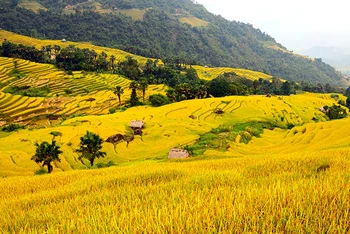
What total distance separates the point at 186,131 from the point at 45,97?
63.5 meters

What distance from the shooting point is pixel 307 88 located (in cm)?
14200

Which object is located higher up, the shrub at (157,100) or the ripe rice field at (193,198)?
the shrub at (157,100)

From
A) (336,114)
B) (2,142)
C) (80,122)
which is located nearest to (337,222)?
(2,142)

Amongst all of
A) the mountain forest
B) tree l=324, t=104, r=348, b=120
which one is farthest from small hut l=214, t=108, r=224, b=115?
tree l=324, t=104, r=348, b=120

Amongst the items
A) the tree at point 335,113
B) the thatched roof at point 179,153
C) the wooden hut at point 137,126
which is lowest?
the thatched roof at point 179,153

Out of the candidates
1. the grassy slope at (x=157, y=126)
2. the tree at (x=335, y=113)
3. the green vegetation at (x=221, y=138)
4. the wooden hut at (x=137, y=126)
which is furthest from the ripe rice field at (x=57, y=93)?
the tree at (x=335, y=113)

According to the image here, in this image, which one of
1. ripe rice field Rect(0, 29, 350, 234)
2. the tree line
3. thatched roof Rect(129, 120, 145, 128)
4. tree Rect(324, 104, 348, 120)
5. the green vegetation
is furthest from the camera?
tree Rect(324, 104, 348, 120)

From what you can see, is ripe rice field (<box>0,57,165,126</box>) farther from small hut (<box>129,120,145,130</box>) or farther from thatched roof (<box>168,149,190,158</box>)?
thatched roof (<box>168,149,190,158</box>)

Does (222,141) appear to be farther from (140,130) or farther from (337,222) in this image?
(337,222)

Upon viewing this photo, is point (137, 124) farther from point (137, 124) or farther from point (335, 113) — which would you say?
point (335, 113)

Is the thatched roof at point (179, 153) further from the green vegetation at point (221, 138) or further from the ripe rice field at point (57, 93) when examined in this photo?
the ripe rice field at point (57, 93)

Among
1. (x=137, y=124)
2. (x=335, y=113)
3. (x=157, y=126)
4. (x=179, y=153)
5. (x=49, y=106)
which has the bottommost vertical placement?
(x=179, y=153)

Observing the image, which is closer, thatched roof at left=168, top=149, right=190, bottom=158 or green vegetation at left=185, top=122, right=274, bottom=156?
thatched roof at left=168, top=149, right=190, bottom=158

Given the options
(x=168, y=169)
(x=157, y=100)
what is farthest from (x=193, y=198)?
(x=157, y=100)
